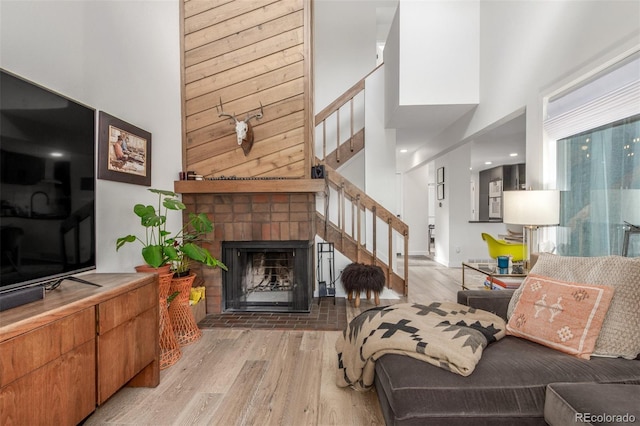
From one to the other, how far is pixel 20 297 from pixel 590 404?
2208 millimetres

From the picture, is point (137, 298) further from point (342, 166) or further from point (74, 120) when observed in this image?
point (342, 166)

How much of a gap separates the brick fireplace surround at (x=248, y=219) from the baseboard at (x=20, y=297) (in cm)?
201

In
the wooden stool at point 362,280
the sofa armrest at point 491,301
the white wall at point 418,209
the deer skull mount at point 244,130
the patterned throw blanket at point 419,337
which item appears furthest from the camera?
the white wall at point 418,209

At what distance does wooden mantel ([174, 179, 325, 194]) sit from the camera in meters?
3.18

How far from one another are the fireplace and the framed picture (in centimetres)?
117

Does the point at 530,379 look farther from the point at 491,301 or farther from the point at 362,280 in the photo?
the point at 362,280

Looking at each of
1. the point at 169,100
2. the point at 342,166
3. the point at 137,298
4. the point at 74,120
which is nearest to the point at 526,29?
the point at 342,166

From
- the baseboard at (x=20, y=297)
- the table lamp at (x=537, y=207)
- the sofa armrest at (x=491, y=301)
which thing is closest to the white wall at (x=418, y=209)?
the table lamp at (x=537, y=207)

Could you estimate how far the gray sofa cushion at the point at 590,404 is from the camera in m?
1.03

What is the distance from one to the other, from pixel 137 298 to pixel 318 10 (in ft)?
19.2

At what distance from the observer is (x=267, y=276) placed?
3635 mm

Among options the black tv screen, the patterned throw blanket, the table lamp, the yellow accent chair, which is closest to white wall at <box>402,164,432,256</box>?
the yellow accent chair

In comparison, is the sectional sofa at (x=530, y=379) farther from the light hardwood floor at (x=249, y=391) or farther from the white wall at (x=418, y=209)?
the white wall at (x=418, y=209)

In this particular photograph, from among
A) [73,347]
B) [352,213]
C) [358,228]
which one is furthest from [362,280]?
[73,347]
